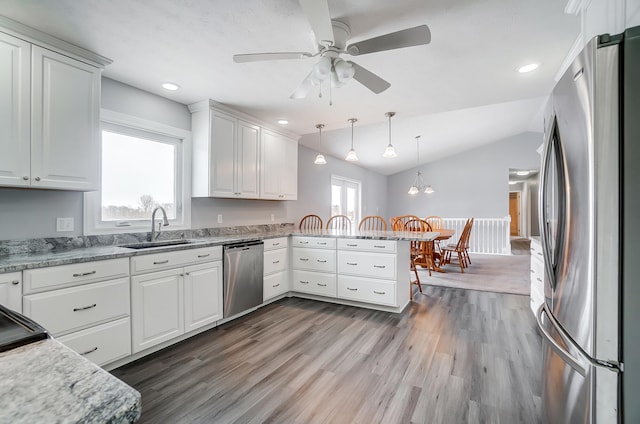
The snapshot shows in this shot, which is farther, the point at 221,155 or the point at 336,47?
the point at 221,155

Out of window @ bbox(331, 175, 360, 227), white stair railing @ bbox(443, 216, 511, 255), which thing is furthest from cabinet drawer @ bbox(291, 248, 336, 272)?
white stair railing @ bbox(443, 216, 511, 255)

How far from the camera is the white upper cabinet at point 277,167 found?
13.3 feet

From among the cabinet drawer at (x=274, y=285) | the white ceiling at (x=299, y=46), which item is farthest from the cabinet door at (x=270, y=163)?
the cabinet drawer at (x=274, y=285)

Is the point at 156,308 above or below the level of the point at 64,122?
below

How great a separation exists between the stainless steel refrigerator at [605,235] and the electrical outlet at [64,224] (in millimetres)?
3303

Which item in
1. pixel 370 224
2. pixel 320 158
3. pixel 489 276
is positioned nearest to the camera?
pixel 320 158

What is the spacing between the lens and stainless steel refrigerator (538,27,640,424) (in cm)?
105

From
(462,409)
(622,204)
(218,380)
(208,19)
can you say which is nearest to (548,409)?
(462,409)

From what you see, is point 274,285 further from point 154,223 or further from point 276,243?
point 154,223

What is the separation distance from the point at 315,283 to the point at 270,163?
173cm

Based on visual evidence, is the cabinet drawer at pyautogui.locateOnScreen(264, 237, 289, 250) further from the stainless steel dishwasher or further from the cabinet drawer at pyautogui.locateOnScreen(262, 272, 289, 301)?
the cabinet drawer at pyautogui.locateOnScreen(262, 272, 289, 301)

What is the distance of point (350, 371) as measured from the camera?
220cm

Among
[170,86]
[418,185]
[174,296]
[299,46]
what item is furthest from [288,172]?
[418,185]

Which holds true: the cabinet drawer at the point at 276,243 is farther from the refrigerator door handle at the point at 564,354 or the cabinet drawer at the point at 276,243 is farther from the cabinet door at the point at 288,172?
the refrigerator door handle at the point at 564,354
